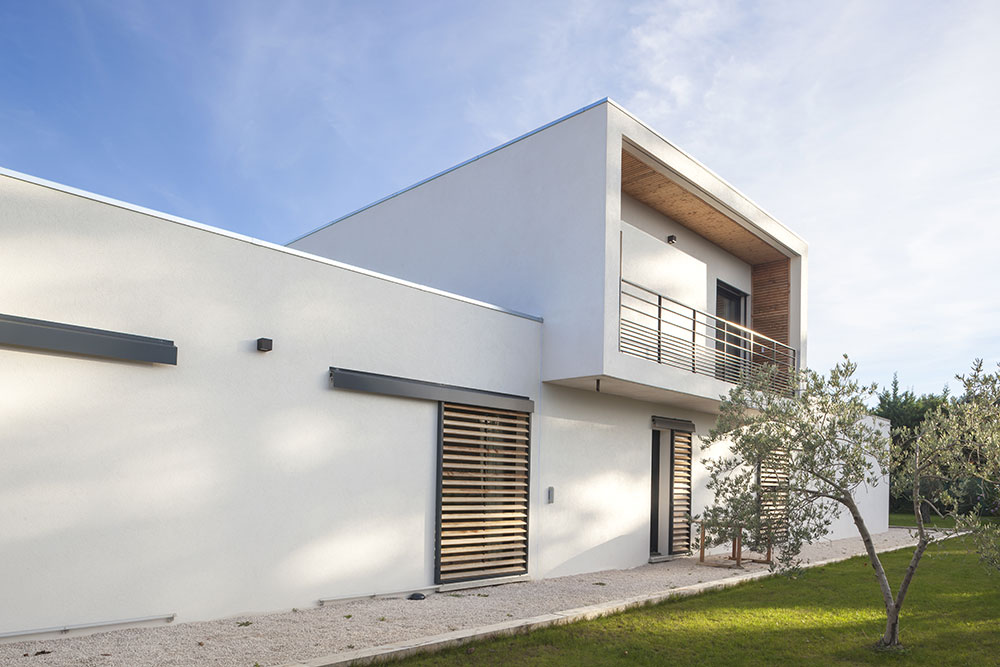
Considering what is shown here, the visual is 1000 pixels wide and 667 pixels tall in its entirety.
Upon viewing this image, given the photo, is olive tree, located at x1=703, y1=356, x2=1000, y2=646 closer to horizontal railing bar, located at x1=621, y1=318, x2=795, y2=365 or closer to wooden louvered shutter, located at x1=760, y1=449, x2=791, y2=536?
wooden louvered shutter, located at x1=760, y1=449, x2=791, y2=536

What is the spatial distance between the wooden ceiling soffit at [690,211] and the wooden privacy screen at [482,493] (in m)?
4.94

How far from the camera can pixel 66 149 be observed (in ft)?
85.7

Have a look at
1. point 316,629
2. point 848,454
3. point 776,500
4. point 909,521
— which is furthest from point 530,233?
point 909,521

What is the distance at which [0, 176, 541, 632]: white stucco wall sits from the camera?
5672 mm

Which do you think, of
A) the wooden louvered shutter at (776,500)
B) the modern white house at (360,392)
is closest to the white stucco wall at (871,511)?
the modern white house at (360,392)

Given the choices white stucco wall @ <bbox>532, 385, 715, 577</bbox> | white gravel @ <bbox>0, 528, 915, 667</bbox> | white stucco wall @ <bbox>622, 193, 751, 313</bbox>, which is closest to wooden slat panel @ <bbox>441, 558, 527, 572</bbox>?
white gravel @ <bbox>0, 528, 915, 667</bbox>

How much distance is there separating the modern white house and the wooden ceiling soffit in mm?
88

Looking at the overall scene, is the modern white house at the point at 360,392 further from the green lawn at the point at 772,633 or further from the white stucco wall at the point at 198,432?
the green lawn at the point at 772,633

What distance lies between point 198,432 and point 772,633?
5.89m

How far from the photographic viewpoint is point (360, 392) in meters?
8.22

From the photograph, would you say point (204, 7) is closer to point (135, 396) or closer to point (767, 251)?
point (135, 396)

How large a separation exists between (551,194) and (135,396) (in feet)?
22.6

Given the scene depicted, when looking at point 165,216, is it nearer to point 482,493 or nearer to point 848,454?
point 482,493

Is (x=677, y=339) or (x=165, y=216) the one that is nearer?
(x=165, y=216)
